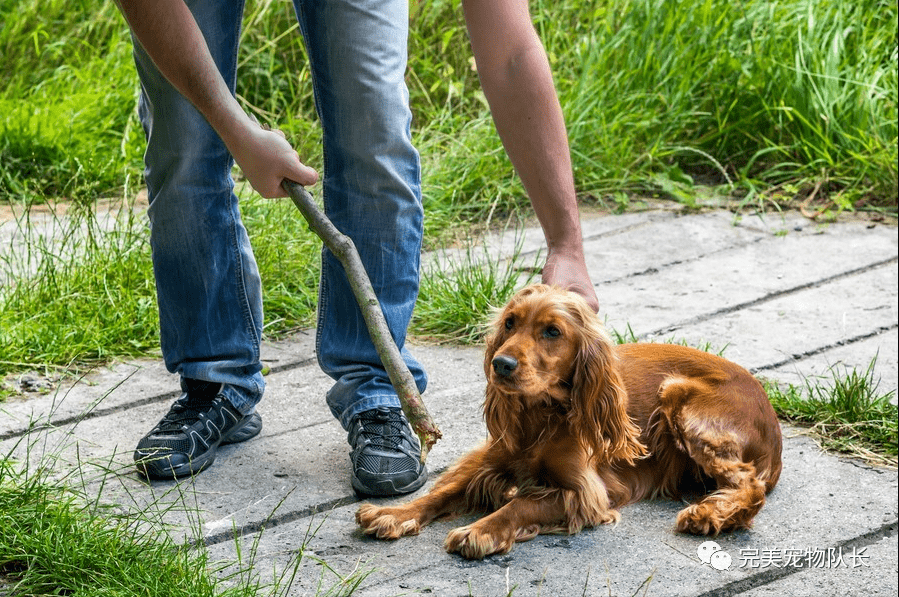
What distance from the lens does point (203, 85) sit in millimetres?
2541

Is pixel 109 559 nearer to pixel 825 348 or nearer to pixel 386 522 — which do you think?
pixel 386 522

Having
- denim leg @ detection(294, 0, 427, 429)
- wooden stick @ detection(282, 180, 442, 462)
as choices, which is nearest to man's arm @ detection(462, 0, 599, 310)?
denim leg @ detection(294, 0, 427, 429)

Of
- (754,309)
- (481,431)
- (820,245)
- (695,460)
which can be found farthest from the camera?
(820,245)

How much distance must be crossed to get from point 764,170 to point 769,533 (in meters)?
3.41

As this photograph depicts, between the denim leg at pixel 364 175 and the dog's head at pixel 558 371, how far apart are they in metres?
0.39

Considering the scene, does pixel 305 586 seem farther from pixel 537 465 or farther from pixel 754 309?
pixel 754 309

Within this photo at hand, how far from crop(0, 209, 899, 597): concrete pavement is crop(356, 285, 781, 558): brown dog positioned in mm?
57

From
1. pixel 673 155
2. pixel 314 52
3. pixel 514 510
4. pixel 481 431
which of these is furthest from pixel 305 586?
pixel 673 155

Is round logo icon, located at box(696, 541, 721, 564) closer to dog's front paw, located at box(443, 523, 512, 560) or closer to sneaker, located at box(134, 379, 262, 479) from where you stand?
dog's front paw, located at box(443, 523, 512, 560)

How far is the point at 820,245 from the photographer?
16.4 feet

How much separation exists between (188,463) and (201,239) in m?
0.57

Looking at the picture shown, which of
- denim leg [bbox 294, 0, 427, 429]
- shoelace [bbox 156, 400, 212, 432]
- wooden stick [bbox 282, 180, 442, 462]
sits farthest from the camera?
shoelace [bbox 156, 400, 212, 432]

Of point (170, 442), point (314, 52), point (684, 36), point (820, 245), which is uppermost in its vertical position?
point (314, 52)

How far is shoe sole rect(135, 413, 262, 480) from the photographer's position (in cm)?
293
